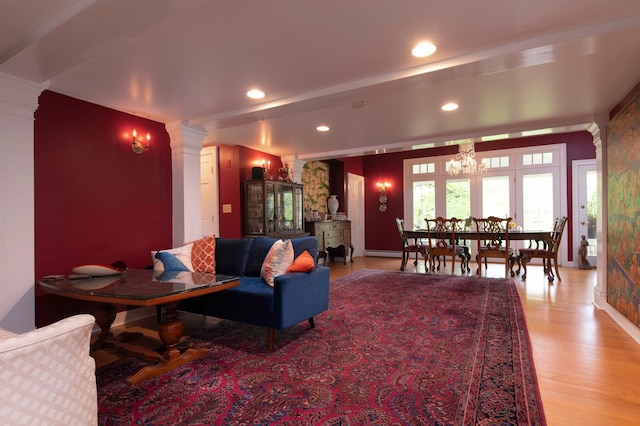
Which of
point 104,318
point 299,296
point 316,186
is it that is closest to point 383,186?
point 316,186

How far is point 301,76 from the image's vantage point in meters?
2.78

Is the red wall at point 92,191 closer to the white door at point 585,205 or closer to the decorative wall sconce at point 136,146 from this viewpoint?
the decorative wall sconce at point 136,146

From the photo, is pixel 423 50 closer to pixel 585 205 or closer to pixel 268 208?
pixel 268 208

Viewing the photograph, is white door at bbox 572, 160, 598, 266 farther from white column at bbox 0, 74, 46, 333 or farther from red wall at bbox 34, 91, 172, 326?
white column at bbox 0, 74, 46, 333

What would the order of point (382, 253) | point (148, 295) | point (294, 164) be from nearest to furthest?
point (148, 295)
point (294, 164)
point (382, 253)

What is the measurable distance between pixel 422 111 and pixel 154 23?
2905 mm

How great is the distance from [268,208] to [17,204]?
10.3 feet

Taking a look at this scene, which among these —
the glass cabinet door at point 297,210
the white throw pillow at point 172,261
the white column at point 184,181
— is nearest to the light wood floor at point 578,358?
the white throw pillow at point 172,261

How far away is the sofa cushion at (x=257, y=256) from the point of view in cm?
347

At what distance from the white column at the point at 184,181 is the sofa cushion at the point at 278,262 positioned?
152 centimetres

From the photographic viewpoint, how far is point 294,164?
6.34 meters

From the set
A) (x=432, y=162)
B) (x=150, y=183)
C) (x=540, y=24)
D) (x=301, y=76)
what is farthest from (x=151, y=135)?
(x=432, y=162)

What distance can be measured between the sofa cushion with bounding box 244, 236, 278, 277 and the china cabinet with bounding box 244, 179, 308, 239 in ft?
5.62

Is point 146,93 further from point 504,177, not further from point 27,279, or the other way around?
point 504,177
